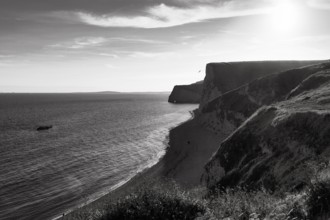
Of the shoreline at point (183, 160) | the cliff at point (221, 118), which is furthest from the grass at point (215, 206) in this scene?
the cliff at point (221, 118)

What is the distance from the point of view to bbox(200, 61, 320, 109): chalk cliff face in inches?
3642

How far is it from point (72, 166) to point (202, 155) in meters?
20.9

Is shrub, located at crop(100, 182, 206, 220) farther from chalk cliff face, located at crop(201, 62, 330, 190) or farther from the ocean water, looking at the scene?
the ocean water

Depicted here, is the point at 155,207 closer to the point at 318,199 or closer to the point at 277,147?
the point at 318,199


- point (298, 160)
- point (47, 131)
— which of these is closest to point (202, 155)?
point (298, 160)

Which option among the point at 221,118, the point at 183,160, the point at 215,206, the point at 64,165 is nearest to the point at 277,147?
the point at 215,206

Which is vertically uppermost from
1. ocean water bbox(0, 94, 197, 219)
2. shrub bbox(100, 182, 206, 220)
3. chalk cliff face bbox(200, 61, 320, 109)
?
chalk cliff face bbox(200, 61, 320, 109)

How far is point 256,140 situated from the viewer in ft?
74.0

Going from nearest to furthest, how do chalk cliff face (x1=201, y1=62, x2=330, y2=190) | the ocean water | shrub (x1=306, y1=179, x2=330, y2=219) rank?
1. shrub (x1=306, y1=179, x2=330, y2=219)
2. chalk cliff face (x1=201, y1=62, x2=330, y2=190)
3. the ocean water

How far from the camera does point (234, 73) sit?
96.2 meters

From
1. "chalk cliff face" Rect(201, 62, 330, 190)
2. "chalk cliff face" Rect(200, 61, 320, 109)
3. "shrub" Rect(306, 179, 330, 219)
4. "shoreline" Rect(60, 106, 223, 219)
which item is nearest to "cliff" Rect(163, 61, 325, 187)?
"shoreline" Rect(60, 106, 223, 219)

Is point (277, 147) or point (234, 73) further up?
point (234, 73)

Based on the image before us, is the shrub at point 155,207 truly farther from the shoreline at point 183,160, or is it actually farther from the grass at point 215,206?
the shoreline at point 183,160

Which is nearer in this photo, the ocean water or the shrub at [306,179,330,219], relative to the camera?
the shrub at [306,179,330,219]
